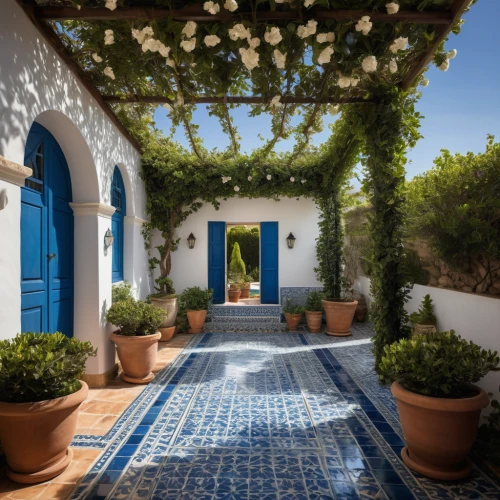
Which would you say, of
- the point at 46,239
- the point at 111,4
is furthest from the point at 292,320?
the point at 111,4

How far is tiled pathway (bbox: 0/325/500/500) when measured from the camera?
8.21 feet

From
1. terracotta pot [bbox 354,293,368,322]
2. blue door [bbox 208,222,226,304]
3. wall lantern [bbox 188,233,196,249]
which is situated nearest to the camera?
terracotta pot [bbox 354,293,368,322]

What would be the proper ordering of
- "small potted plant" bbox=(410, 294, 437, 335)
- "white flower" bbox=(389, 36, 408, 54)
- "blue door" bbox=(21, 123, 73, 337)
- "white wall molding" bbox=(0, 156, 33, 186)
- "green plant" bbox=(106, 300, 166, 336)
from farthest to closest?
"green plant" bbox=(106, 300, 166, 336)
"small potted plant" bbox=(410, 294, 437, 335)
"blue door" bbox=(21, 123, 73, 337)
"white flower" bbox=(389, 36, 408, 54)
"white wall molding" bbox=(0, 156, 33, 186)

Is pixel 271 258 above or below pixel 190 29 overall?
below

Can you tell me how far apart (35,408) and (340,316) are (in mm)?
6292

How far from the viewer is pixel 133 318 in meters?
4.77

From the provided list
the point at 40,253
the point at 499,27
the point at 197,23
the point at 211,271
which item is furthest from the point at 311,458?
the point at 211,271

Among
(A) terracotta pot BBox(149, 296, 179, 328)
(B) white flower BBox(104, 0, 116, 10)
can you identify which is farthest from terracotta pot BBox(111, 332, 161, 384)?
(B) white flower BBox(104, 0, 116, 10)

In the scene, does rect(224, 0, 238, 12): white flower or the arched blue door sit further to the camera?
the arched blue door

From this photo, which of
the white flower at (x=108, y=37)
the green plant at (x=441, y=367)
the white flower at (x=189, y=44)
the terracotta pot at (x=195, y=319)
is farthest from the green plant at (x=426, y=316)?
the terracotta pot at (x=195, y=319)

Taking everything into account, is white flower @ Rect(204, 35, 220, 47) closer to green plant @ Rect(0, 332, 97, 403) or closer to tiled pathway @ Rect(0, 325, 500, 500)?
green plant @ Rect(0, 332, 97, 403)

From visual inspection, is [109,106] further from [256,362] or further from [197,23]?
[256,362]

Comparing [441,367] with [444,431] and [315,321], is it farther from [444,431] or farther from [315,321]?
[315,321]

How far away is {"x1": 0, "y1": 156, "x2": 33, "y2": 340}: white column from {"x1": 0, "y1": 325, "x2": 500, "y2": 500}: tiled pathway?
129 cm
